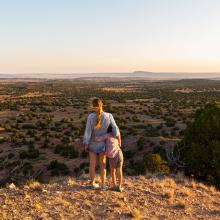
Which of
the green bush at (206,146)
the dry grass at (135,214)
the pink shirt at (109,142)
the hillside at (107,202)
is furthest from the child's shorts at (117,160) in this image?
the green bush at (206,146)

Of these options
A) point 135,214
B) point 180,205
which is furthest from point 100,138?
point 180,205

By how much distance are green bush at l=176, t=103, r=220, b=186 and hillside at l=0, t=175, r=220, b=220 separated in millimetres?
1367

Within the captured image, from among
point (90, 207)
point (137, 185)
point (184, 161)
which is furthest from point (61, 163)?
point (90, 207)

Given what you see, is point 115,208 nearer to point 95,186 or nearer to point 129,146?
point 95,186

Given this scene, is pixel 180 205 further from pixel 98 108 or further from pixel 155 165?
pixel 155 165

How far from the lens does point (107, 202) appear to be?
6.96 m

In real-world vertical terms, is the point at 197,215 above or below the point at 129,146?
above

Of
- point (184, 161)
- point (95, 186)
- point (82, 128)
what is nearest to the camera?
point (95, 186)

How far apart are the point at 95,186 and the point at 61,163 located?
890 cm

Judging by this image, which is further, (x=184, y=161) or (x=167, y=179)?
(x=184, y=161)

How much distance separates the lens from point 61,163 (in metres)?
16.3

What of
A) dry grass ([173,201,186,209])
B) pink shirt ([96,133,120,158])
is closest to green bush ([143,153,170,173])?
dry grass ([173,201,186,209])

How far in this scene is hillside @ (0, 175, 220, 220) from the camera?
21.0 ft

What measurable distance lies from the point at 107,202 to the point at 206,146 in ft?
14.3
